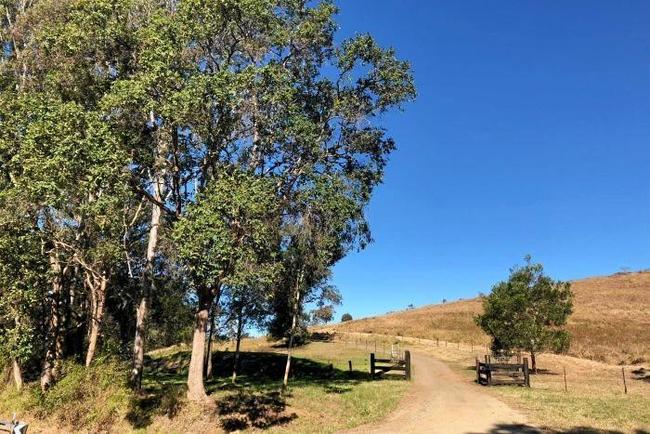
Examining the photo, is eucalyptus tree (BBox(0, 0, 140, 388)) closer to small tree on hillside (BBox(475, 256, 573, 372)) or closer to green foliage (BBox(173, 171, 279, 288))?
green foliage (BBox(173, 171, 279, 288))

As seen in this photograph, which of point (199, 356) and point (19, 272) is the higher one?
point (19, 272)

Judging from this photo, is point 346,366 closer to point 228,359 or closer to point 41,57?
point 228,359

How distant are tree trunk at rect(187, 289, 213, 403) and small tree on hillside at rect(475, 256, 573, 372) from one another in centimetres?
2589

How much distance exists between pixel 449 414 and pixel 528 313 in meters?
22.3

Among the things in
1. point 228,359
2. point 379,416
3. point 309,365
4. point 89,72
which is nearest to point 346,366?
point 309,365

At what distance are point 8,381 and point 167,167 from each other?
610 inches

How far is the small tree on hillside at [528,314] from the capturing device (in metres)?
36.0

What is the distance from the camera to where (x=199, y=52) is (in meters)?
18.3

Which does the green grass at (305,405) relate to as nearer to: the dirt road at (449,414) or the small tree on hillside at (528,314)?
the dirt road at (449,414)

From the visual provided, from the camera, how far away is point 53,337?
74.0 ft

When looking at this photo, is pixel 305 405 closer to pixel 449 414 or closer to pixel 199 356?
pixel 199 356

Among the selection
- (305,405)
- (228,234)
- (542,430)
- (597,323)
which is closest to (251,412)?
(305,405)

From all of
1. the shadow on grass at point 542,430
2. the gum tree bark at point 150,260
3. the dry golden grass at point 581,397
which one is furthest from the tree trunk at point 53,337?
the dry golden grass at point 581,397

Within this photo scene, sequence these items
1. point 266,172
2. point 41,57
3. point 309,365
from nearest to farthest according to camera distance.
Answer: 1. point 266,172
2. point 41,57
3. point 309,365
